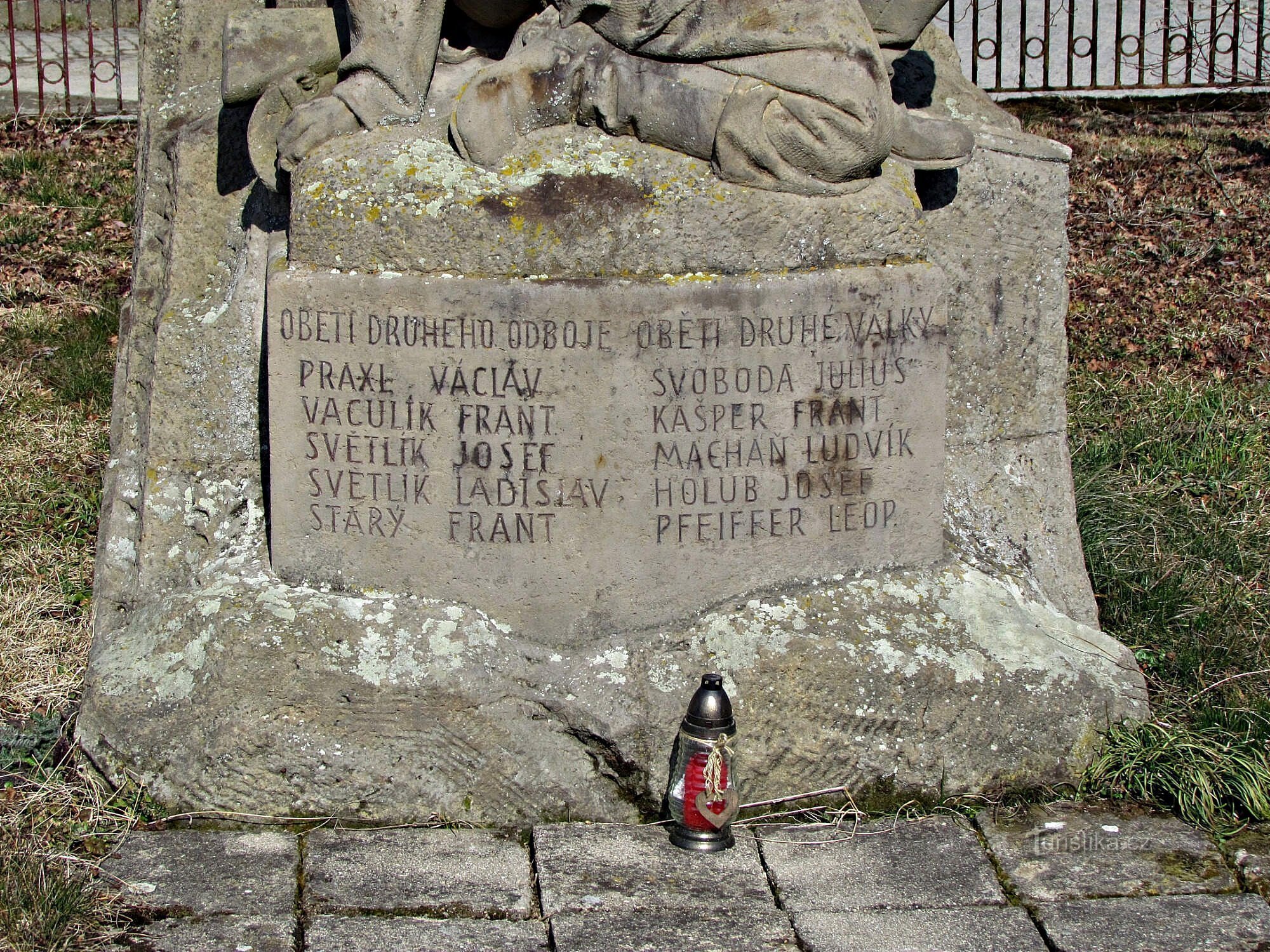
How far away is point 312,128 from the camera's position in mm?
3947

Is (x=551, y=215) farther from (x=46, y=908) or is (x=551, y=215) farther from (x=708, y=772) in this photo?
(x=46, y=908)

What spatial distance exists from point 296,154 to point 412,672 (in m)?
1.24

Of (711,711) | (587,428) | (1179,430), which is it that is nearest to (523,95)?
(587,428)

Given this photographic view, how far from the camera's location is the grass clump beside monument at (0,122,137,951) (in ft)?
11.2

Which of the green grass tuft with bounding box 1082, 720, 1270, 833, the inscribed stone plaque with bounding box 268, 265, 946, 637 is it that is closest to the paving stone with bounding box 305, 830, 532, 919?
the inscribed stone plaque with bounding box 268, 265, 946, 637

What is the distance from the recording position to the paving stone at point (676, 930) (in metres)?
3.26

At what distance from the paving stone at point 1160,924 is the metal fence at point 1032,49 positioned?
6.21 m

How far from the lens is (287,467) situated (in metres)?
3.92

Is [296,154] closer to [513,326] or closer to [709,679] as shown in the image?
[513,326]

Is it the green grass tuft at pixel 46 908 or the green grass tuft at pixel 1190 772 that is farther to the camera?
the green grass tuft at pixel 1190 772

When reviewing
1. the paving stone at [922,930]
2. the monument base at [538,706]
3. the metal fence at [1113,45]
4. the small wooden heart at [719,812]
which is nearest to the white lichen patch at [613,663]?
the monument base at [538,706]

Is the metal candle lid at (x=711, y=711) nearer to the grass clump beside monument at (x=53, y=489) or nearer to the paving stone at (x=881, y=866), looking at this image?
the paving stone at (x=881, y=866)

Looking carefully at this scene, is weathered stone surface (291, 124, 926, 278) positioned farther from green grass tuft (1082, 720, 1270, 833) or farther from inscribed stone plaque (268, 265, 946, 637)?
green grass tuft (1082, 720, 1270, 833)

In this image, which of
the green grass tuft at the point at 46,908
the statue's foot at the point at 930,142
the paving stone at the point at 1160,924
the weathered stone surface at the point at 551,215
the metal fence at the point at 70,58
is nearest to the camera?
the green grass tuft at the point at 46,908
